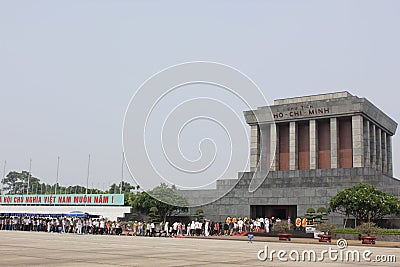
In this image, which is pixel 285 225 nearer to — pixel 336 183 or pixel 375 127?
pixel 336 183

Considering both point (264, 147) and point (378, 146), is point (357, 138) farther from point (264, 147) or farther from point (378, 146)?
point (264, 147)

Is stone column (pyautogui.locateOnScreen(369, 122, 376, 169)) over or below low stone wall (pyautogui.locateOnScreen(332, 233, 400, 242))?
over

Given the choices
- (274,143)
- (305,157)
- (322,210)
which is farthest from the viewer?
(274,143)

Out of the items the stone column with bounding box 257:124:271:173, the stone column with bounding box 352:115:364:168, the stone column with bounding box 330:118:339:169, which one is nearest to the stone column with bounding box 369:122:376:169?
the stone column with bounding box 352:115:364:168

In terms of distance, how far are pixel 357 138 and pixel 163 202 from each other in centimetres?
1930

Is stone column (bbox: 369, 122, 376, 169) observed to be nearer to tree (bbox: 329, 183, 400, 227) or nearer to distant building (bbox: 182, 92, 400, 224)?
distant building (bbox: 182, 92, 400, 224)

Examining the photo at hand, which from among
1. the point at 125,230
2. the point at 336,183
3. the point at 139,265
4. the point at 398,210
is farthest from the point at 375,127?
the point at 139,265

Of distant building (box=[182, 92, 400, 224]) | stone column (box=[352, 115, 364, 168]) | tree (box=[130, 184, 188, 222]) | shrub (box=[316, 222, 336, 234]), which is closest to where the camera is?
shrub (box=[316, 222, 336, 234])

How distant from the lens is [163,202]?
47.5 m

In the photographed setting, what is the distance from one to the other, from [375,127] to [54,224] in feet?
111

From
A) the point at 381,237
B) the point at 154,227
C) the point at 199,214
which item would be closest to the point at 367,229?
the point at 381,237

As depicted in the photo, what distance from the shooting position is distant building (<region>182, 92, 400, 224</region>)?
45.2 m

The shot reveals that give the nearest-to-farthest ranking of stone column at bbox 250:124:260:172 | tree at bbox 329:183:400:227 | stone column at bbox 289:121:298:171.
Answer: tree at bbox 329:183:400:227, stone column at bbox 289:121:298:171, stone column at bbox 250:124:260:172

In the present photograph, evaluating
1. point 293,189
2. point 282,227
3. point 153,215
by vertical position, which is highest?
point 293,189
